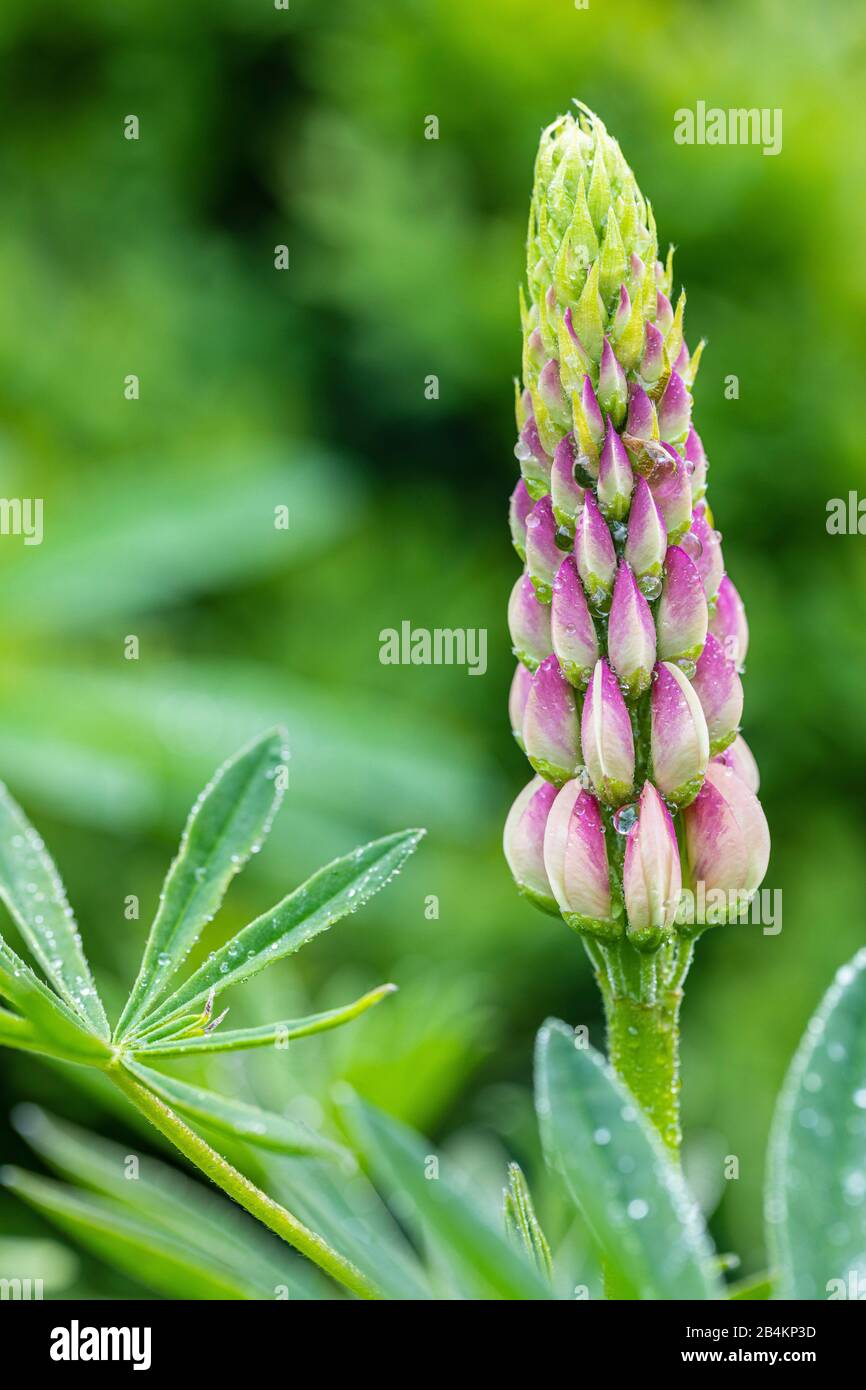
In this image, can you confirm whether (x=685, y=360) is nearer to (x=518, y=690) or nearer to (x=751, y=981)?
(x=518, y=690)

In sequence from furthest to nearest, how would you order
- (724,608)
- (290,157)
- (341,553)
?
(290,157) → (341,553) → (724,608)

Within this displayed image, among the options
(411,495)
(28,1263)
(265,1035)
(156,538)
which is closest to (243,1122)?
Result: (265,1035)

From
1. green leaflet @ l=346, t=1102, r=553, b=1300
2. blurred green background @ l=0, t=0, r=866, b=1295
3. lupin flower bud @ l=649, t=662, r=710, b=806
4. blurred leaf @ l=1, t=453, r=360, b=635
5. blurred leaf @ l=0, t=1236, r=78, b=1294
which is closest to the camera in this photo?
green leaflet @ l=346, t=1102, r=553, b=1300

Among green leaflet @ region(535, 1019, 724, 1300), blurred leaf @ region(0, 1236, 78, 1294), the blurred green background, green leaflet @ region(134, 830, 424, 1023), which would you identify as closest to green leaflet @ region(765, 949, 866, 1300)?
green leaflet @ region(535, 1019, 724, 1300)

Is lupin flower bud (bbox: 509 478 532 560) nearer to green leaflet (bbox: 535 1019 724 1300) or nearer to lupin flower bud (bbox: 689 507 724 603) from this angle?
lupin flower bud (bbox: 689 507 724 603)

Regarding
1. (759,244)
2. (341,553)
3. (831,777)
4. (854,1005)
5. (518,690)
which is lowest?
(854,1005)

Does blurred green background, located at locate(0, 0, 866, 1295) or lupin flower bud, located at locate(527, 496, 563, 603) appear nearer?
lupin flower bud, located at locate(527, 496, 563, 603)
